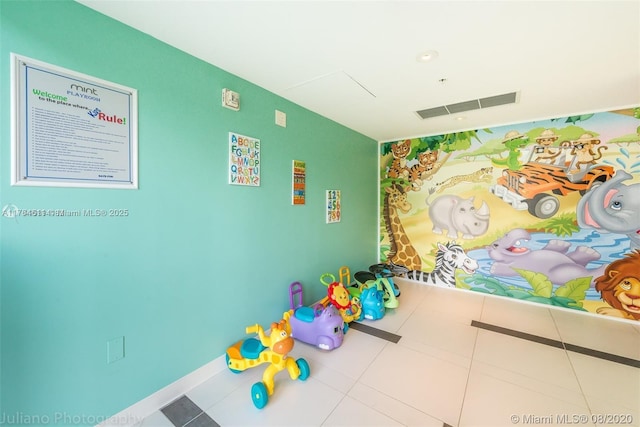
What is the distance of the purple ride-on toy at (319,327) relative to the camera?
2119mm

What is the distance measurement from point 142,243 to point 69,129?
0.71m

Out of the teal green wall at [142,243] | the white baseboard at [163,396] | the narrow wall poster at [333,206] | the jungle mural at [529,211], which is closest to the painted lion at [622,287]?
the jungle mural at [529,211]

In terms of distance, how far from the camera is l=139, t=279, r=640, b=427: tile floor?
4.89 feet

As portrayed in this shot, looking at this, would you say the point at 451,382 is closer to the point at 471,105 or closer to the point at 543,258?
the point at 543,258

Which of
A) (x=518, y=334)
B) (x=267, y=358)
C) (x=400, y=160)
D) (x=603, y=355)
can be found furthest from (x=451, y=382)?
(x=400, y=160)

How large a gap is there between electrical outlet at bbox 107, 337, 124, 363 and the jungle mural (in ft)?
11.3

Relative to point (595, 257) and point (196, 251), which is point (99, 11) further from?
point (595, 257)

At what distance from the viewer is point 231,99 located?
190 cm

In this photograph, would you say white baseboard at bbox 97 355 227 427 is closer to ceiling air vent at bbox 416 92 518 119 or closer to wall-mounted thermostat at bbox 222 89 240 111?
wall-mounted thermostat at bbox 222 89 240 111

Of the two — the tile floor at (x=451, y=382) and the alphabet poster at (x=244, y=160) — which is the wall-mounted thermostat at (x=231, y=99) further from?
the tile floor at (x=451, y=382)

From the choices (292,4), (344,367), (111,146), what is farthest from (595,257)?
(111,146)

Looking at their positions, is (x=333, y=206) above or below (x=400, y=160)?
below

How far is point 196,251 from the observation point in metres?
1.73

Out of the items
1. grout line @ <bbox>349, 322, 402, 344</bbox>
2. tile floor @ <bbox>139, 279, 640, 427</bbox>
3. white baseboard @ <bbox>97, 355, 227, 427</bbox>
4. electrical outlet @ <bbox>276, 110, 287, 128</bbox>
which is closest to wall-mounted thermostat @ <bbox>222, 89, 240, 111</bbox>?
electrical outlet @ <bbox>276, 110, 287, 128</bbox>
